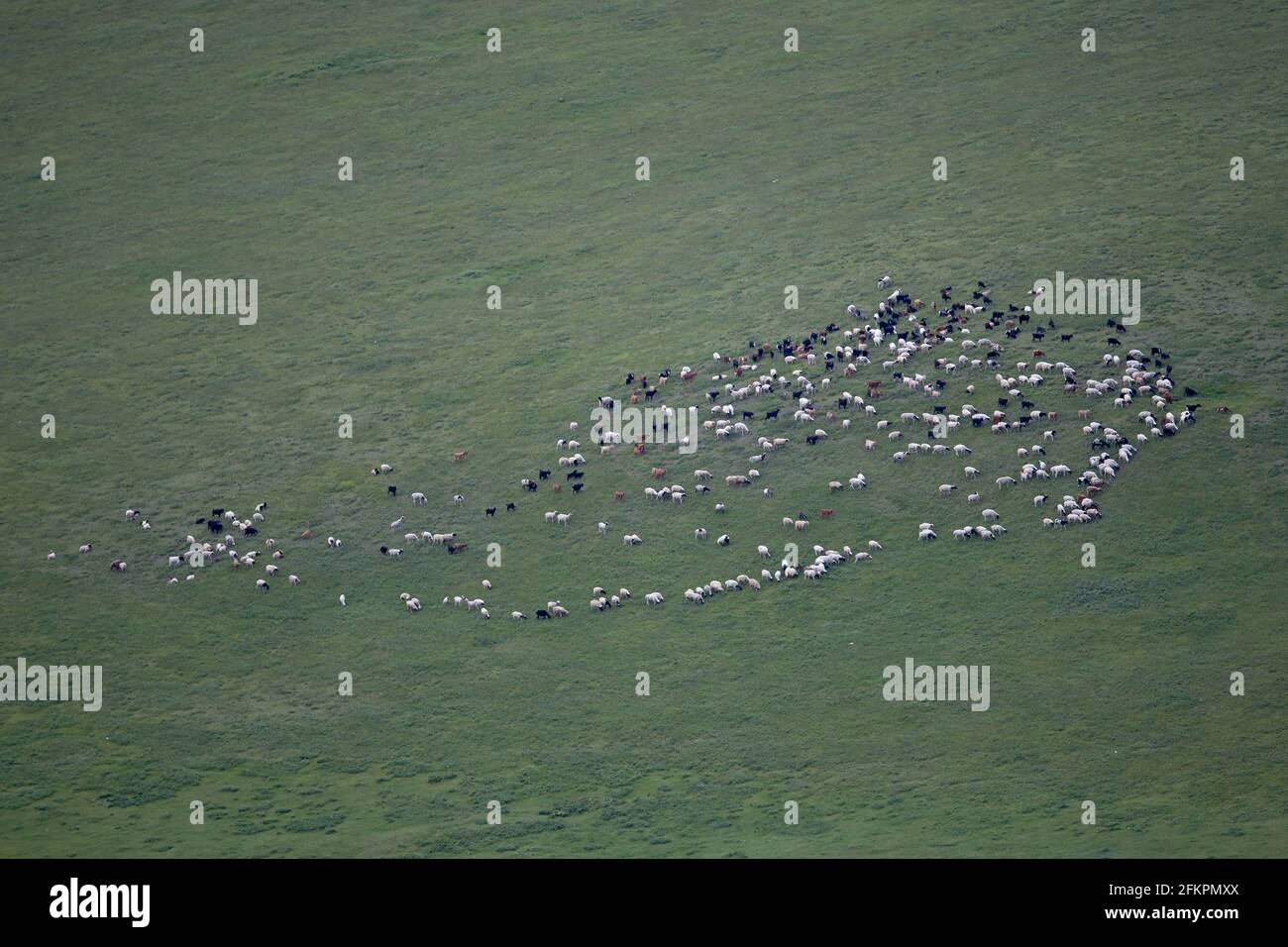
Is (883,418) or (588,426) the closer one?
(883,418)

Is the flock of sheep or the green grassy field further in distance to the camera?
the flock of sheep

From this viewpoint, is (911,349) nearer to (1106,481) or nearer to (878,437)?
(878,437)

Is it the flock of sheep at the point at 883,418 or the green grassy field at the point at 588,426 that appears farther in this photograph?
the flock of sheep at the point at 883,418

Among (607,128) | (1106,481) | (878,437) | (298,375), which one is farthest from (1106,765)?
(607,128)
